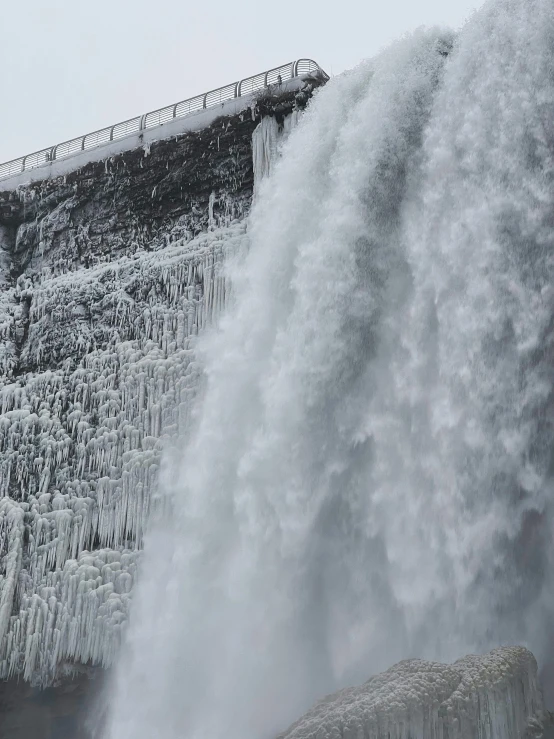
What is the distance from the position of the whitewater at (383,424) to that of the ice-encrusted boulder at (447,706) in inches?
45.9

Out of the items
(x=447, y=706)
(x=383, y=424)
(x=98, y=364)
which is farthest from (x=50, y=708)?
(x=447, y=706)

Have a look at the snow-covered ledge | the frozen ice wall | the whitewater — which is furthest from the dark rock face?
the snow-covered ledge

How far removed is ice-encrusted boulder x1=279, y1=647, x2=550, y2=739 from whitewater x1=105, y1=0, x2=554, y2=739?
45.9 inches

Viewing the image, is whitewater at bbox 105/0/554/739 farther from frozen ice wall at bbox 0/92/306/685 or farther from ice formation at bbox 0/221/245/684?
frozen ice wall at bbox 0/92/306/685

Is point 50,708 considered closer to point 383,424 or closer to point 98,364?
point 98,364

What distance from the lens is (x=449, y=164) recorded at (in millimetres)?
9867

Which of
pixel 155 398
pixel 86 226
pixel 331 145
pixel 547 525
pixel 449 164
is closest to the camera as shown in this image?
pixel 547 525

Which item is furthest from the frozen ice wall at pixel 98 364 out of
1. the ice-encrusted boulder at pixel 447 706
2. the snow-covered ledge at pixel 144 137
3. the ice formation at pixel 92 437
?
the ice-encrusted boulder at pixel 447 706

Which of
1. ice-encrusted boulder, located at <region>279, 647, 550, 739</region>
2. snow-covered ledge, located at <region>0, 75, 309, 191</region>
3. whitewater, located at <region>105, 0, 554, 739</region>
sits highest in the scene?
snow-covered ledge, located at <region>0, 75, 309, 191</region>

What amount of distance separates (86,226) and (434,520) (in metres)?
8.16

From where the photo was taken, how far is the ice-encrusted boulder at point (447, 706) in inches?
278

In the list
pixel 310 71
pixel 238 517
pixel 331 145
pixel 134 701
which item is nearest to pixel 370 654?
pixel 238 517

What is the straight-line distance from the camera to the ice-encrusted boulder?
7.06m

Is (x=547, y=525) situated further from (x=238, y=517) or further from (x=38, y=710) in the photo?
(x=38, y=710)
